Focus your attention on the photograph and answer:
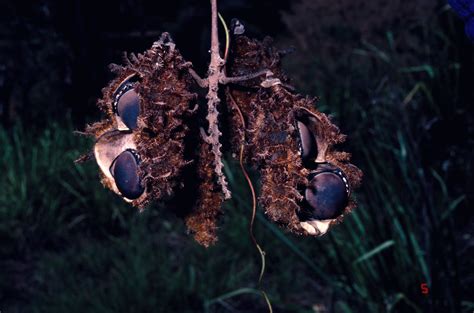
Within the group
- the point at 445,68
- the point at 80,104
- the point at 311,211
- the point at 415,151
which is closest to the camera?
the point at 311,211

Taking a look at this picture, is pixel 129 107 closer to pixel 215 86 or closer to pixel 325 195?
pixel 215 86

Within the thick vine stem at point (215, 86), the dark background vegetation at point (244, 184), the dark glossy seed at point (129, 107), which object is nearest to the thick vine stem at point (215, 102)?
the thick vine stem at point (215, 86)

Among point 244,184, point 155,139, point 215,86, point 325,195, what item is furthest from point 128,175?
point 244,184

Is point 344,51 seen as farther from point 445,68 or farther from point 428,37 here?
point 445,68

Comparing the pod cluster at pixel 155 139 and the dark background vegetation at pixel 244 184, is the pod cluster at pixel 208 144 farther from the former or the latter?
the dark background vegetation at pixel 244 184

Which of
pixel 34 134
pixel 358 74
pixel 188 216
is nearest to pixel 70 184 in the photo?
pixel 34 134

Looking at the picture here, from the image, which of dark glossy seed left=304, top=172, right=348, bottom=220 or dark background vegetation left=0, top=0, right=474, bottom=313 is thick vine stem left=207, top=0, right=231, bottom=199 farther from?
dark background vegetation left=0, top=0, right=474, bottom=313
